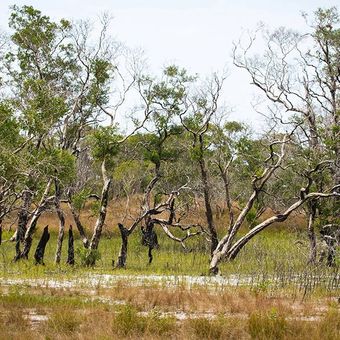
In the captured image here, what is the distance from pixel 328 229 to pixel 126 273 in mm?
9836

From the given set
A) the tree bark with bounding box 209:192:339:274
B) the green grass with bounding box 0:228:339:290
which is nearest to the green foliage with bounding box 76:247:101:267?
the green grass with bounding box 0:228:339:290

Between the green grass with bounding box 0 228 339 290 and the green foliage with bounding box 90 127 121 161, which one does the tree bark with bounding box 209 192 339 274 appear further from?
the green foliage with bounding box 90 127 121 161

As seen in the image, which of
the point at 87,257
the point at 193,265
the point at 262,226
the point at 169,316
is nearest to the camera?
the point at 169,316

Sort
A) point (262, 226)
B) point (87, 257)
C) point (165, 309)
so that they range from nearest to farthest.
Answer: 1. point (165, 309)
2. point (87, 257)
3. point (262, 226)

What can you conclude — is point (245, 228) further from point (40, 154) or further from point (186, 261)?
point (40, 154)

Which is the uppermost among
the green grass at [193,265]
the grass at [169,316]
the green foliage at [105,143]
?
the green foliage at [105,143]

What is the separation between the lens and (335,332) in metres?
9.69

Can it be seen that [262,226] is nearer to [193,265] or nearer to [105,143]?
[193,265]

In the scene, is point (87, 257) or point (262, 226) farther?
point (262, 226)

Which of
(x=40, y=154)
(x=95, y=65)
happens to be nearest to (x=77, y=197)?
(x=40, y=154)

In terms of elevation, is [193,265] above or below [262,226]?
below

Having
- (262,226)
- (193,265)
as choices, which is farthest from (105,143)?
(262,226)

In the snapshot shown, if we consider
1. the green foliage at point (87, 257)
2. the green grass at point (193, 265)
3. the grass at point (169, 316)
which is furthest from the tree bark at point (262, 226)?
the grass at point (169, 316)

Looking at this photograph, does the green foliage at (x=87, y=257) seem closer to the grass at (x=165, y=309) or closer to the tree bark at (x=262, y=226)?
the grass at (x=165, y=309)
